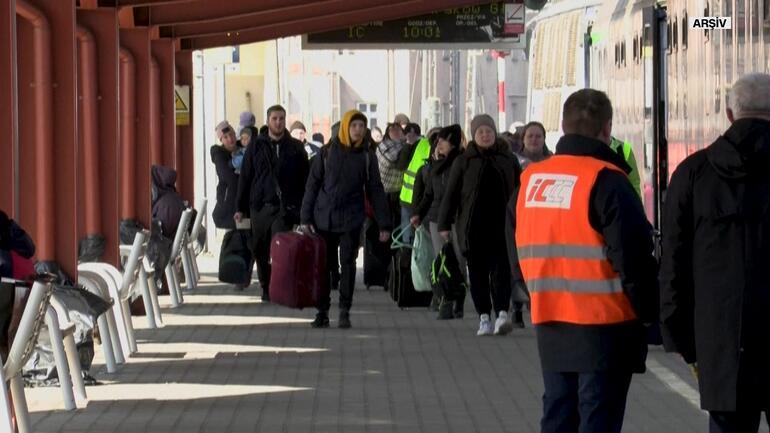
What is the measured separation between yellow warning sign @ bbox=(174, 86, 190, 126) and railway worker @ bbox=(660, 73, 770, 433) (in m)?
17.0

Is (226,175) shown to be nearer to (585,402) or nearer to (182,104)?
(182,104)

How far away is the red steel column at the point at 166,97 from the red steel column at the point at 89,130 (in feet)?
15.0

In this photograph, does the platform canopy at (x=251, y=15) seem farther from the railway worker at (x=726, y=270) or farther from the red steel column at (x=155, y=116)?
the railway worker at (x=726, y=270)

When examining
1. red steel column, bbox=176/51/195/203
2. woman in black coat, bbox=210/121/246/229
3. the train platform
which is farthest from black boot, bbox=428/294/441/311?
red steel column, bbox=176/51/195/203

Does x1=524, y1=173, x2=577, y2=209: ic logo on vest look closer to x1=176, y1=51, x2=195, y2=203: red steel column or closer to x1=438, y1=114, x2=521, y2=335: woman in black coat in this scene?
x1=438, y1=114, x2=521, y2=335: woman in black coat

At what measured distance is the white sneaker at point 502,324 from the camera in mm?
16547

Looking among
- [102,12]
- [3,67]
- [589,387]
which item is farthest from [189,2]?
[589,387]

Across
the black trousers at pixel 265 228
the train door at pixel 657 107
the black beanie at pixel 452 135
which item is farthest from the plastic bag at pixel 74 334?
the black trousers at pixel 265 228

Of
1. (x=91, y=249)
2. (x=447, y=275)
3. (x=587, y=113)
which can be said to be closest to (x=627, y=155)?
(x=447, y=275)

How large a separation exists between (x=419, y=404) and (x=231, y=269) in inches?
399

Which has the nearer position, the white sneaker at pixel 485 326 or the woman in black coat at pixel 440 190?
the white sneaker at pixel 485 326

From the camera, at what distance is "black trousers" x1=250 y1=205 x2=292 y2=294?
19.4m

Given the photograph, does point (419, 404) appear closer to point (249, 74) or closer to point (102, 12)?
point (102, 12)

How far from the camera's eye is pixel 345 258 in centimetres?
1733
